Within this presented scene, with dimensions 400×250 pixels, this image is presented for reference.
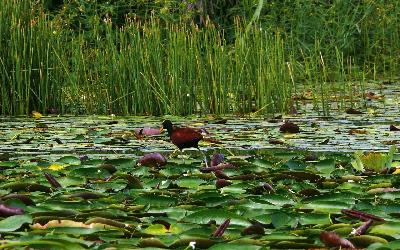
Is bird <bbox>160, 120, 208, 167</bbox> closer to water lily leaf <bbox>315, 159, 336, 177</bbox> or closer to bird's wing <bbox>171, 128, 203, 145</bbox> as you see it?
bird's wing <bbox>171, 128, 203, 145</bbox>

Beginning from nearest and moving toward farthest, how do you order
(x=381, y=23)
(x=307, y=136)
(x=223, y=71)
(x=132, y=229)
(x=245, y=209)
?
1. (x=132, y=229)
2. (x=245, y=209)
3. (x=307, y=136)
4. (x=223, y=71)
5. (x=381, y=23)

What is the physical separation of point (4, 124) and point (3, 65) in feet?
2.47

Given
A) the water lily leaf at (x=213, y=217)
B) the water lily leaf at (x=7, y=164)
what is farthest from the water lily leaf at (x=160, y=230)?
the water lily leaf at (x=7, y=164)

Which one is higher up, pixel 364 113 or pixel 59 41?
pixel 59 41

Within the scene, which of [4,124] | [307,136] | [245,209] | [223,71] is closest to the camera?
[245,209]

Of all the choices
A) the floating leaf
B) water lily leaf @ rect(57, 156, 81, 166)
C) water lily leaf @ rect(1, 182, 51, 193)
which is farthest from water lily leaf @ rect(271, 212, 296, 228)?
water lily leaf @ rect(57, 156, 81, 166)

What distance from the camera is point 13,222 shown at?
246 cm

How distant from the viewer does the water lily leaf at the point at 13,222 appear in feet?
8.00

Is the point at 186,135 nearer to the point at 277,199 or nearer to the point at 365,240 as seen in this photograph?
the point at 277,199

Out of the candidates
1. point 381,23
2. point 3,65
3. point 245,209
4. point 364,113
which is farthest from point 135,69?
point 381,23

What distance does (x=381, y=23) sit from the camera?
998 centimetres

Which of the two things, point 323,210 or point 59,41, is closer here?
point 323,210

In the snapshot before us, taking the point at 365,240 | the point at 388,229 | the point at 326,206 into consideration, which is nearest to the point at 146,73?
the point at 326,206

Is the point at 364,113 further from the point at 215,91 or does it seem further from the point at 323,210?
the point at 323,210
